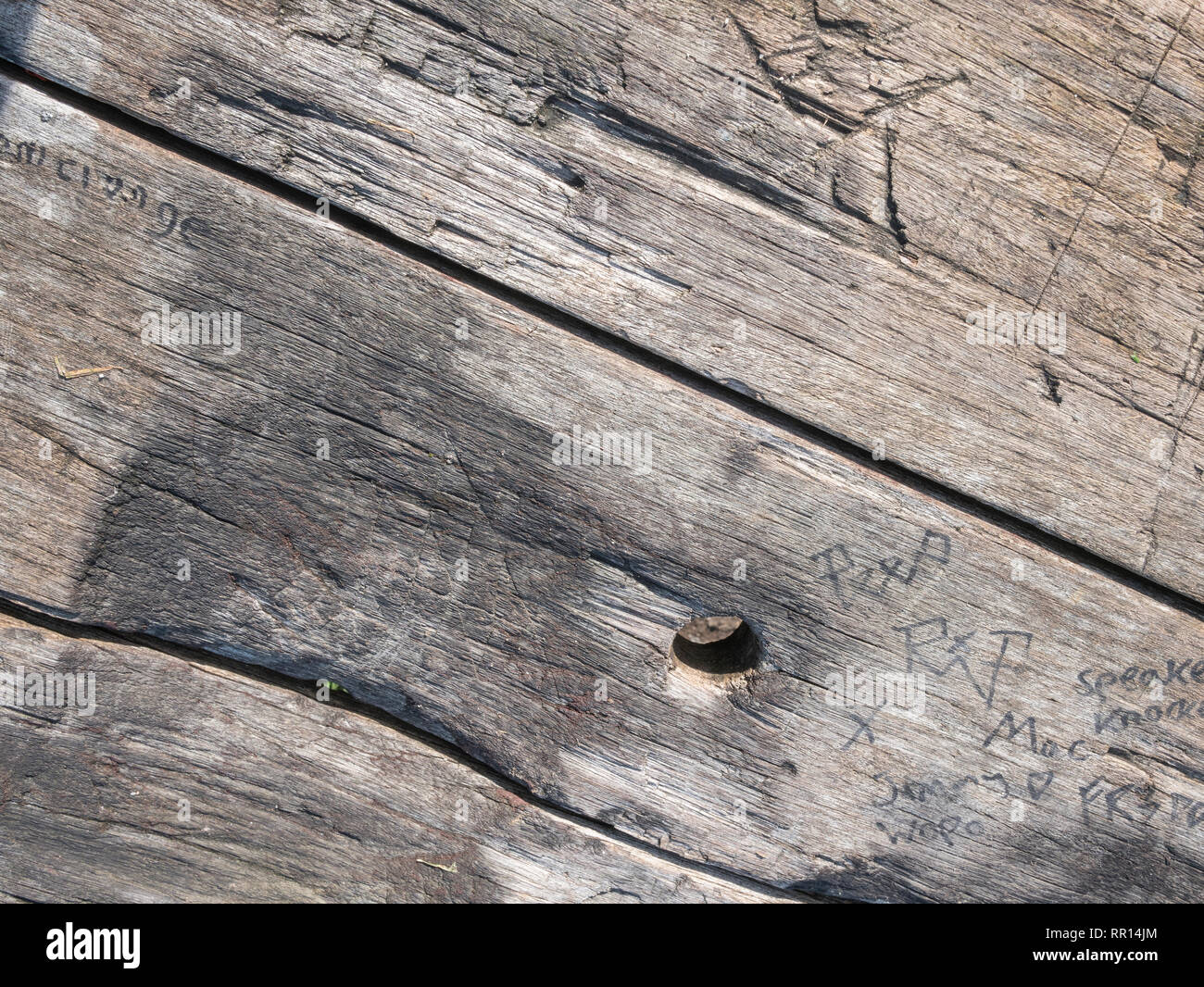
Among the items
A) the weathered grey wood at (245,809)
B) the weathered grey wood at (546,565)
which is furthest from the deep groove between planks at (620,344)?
the weathered grey wood at (245,809)

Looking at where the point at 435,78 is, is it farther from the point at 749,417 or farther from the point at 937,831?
the point at 937,831

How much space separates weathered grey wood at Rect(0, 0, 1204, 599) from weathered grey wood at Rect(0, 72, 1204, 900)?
13cm

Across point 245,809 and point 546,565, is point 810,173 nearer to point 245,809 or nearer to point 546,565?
point 546,565

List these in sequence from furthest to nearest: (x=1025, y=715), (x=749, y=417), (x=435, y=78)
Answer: (x=1025, y=715), (x=749, y=417), (x=435, y=78)

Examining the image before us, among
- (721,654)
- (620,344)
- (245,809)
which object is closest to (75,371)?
(245,809)

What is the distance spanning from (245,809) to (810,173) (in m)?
2.19

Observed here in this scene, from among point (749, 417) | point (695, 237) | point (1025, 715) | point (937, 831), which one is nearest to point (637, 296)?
point (695, 237)

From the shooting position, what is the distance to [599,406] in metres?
1.86

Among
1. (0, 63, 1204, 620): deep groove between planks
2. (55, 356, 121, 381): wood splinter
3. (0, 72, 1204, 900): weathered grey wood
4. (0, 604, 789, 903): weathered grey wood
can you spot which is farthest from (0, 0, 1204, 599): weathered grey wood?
(0, 604, 789, 903): weathered grey wood

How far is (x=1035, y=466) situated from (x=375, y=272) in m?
1.72

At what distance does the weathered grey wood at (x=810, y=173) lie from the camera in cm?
174

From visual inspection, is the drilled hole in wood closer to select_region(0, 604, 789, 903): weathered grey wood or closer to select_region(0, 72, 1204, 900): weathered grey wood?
select_region(0, 72, 1204, 900): weathered grey wood

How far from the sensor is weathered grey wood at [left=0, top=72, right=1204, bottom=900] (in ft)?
5.86

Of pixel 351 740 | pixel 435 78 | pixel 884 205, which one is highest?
pixel 435 78
